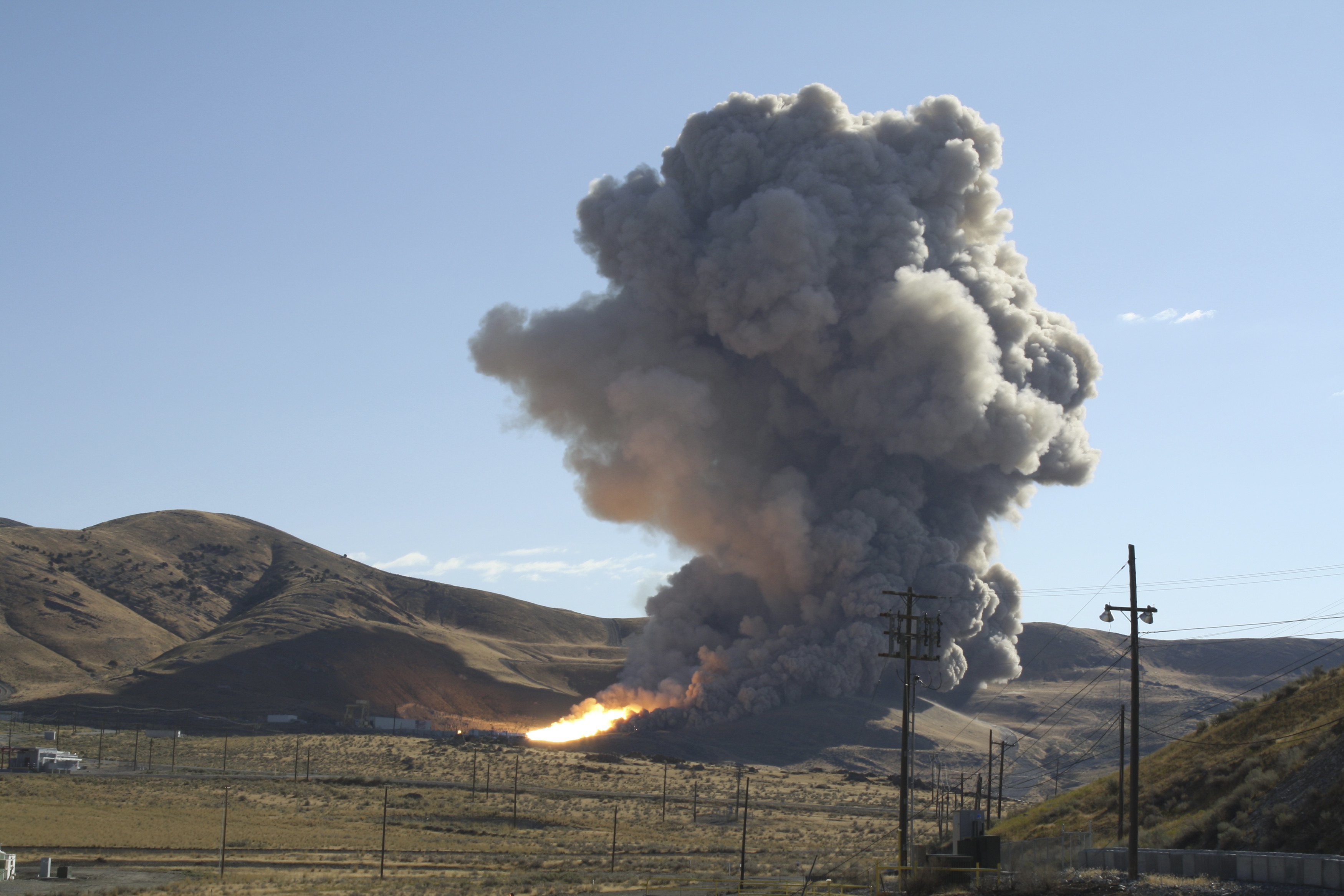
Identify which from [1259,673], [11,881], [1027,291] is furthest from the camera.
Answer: [1259,673]

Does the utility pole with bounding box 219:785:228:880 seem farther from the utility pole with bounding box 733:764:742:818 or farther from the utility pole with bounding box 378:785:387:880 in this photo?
the utility pole with bounding box 733:764:742:818

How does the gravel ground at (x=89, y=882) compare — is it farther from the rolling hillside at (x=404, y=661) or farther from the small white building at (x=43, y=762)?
the rolling hillside at (x=404, y=661)

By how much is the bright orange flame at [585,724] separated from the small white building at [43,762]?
117ft

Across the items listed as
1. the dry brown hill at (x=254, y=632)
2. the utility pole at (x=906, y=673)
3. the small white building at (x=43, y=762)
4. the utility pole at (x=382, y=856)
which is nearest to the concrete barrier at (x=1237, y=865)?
the utility pole at (x=906, y=673)

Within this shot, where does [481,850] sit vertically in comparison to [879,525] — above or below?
below

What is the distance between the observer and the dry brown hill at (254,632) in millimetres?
116312

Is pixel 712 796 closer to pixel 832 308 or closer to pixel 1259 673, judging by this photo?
pixel 832 308

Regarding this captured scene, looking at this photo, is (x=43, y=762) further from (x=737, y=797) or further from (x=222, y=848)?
(x=222, y=848)

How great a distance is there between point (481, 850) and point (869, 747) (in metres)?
46.9

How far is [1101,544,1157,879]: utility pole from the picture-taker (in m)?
27.3

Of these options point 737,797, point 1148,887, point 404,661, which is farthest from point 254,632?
point 1148,887

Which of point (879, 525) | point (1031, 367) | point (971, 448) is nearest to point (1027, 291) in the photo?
point (1031, 367)

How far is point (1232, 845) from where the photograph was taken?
29906 millimetres

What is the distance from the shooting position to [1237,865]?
26047mm
